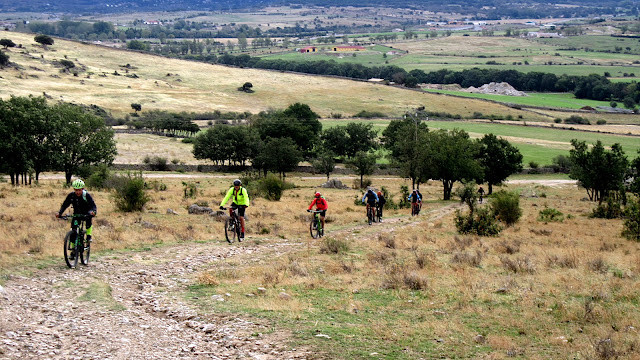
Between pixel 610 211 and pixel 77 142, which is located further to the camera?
pixel 77 142

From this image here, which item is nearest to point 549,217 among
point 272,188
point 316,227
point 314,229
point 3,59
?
point 272,188

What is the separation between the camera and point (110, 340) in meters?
10.1

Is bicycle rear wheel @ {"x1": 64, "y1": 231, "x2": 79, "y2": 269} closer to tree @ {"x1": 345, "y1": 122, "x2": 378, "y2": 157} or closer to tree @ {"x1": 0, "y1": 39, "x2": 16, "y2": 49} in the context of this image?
tree @ {"x1": 345, "y1": 122, "x2": 378, "y2": 157}

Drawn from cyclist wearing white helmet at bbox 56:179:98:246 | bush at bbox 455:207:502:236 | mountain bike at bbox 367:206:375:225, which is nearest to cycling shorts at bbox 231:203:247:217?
cyclist wearing white helmet at bbox 56:179:98:246

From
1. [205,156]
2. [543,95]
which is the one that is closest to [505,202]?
[205,156]

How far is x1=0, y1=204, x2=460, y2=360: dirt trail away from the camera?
9688mm

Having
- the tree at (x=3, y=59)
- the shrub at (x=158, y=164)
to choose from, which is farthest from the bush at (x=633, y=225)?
the tree at (x=3, y=59)

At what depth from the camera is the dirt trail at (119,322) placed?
9688 millimetres

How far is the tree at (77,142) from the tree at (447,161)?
2678cm

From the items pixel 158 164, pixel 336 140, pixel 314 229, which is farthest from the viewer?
pixel 336 140

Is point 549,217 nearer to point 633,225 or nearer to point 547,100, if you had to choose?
point 633,225

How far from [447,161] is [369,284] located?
36.2 meters

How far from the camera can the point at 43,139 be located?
50062 millimetres

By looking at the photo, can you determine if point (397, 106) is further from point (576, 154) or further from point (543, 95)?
point (576, 154)
